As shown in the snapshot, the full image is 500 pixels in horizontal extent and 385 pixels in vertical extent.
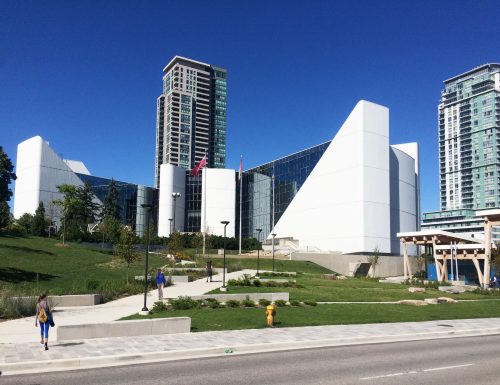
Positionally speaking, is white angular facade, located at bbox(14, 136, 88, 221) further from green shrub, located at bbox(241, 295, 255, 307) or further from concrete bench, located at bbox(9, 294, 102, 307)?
green shrub, located at bbox(241, 295, 255, 307)

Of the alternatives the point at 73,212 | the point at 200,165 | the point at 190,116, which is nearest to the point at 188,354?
the point at 73,212

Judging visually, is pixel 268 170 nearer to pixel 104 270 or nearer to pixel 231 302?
pixel 104 270

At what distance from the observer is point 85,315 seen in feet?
67.2

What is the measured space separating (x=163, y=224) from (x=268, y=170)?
23.2m

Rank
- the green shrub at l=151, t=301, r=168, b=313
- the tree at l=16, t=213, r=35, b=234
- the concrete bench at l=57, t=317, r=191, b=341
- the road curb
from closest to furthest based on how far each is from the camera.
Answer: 1. the road curb
2. the concrete bench at l=57, t=317, r=191, b=341
3. the green shrub at l=151, t=301, r=168, b=313
4. the tree at l=16, t=213, r=35, b=234

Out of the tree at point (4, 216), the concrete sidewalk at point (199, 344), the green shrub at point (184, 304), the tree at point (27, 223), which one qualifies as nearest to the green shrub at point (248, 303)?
the green shrub at point (184, 304)

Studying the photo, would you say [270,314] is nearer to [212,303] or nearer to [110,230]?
[212,303]

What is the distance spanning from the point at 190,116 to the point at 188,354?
569 feet

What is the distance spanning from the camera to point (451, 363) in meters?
12.2

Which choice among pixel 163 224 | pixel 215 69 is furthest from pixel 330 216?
pixel 215 69

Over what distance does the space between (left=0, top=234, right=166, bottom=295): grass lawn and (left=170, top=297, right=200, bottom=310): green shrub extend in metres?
6.22

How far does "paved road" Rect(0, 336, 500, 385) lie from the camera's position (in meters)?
10.0

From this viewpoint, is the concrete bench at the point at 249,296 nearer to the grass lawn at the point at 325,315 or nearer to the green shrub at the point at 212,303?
the green shrub at the point at 212,303

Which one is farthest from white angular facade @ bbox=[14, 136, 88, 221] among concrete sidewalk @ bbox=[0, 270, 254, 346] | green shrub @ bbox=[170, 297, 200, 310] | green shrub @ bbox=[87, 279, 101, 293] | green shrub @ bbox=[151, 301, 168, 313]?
green shrub @ bbox=[151, 301, 168, 313]
